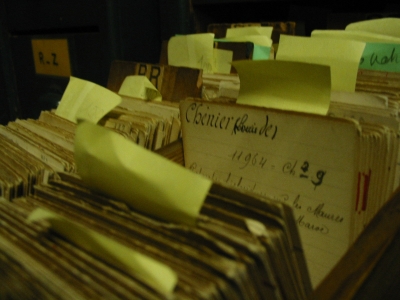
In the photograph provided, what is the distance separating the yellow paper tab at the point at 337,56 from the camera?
60 cm

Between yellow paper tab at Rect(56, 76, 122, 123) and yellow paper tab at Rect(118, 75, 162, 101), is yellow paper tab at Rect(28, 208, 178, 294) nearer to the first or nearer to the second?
yellow paper tab at Rect(56, 76, 122, 123)

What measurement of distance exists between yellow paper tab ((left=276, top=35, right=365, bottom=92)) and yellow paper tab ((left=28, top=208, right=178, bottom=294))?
431mm

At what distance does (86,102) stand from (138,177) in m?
0.40

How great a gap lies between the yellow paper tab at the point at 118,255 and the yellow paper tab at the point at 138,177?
59mm

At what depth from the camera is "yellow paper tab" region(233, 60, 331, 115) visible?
1.73 feet

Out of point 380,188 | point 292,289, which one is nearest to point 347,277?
point 292,289

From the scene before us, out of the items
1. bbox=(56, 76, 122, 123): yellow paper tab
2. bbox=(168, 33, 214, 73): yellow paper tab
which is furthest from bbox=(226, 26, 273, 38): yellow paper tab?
bbox=(56, 76, 122, 123): yellow paper tab

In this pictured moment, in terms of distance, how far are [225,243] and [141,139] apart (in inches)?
13.8

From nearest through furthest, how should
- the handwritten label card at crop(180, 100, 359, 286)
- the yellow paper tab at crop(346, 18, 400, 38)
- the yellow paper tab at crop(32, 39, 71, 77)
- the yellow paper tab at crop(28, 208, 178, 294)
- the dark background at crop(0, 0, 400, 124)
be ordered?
the yellow paper tab at crop(28, 208, 178, 294) < the handwritten label card at crop(180, 100, 359, 286) < the yellow paper tab at crop(346, 18, 400, 38) < the dark background at crop(0, 0, 400, 124) < the yellow paper tab at crop(32, 39, 71, 77)

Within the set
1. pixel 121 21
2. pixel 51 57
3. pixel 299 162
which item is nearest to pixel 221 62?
pixel 299 162

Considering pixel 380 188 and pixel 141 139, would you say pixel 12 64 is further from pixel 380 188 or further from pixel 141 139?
pixel 380 188

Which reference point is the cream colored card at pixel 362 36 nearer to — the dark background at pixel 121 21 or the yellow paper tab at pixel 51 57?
the dark background at pixel 121 21

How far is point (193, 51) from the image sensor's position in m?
0.90

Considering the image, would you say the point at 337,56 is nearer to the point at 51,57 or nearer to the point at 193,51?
the point at 193,51
